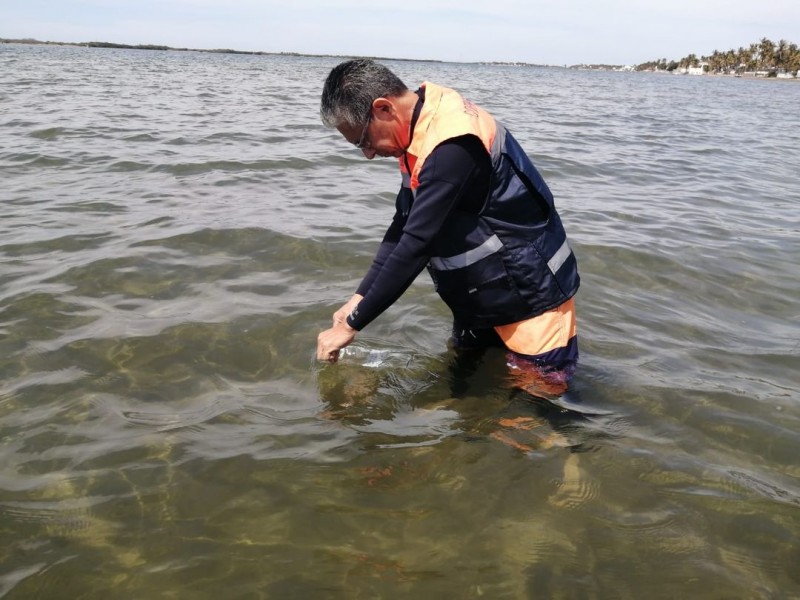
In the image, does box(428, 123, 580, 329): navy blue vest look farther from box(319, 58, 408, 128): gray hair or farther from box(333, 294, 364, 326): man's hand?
box(319, 58, 408, 128): gray hair

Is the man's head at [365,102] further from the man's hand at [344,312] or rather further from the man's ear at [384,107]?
the man's hand at [344,312]

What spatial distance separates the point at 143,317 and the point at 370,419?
7.46 feet

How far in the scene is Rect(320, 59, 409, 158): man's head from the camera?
2.72 m

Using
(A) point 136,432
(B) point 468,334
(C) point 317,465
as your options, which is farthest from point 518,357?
(A) point 136,432

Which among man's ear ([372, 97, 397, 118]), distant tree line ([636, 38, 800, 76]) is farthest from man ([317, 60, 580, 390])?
distant tree line ([636, 38, 800, 76])

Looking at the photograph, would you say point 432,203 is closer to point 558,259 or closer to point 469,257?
→ point 469,257

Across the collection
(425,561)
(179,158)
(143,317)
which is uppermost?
(179,158)

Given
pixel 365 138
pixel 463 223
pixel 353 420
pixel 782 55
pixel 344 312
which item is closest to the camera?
pixel 365 138

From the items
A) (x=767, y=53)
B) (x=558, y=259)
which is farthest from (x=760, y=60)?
(x=558, y=259)

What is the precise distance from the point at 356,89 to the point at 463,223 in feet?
2.89

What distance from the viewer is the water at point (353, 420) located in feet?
8.45

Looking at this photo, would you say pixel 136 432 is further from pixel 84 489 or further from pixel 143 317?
pixel 143 317

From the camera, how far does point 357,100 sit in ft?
8.93

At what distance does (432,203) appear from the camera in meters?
2.75
